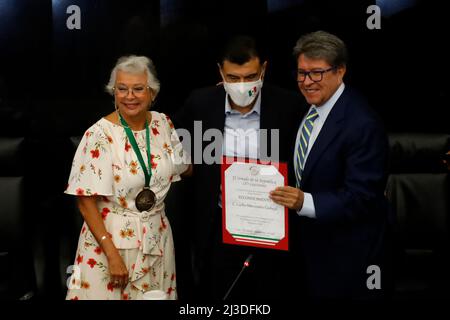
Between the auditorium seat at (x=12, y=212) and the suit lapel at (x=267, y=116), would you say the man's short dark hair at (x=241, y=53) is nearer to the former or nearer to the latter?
the suit lapel at (x=267, y=116)

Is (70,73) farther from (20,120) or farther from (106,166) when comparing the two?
(106,166)

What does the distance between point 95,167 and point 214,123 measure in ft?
1.60

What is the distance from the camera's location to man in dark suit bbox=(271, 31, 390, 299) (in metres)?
2.02

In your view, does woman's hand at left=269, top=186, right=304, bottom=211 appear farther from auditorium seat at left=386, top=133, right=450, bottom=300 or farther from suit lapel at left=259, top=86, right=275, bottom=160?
auditorium seat at left=386, top=133, right=450, bottom=300

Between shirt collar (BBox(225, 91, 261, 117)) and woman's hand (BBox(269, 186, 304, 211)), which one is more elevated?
shirt collar (BBox(225, 91, 261, 117))

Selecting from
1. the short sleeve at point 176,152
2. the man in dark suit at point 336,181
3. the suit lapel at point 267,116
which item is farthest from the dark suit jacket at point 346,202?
the short sleeve at point 176,152

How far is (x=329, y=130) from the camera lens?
6.70ft

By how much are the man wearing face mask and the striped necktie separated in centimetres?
10

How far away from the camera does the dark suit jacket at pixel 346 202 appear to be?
2.02 meters

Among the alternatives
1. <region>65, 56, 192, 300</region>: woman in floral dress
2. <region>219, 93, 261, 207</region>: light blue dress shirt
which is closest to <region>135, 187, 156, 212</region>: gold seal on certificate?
<region>65, 56, 192, 300</region>: woman in floral dress

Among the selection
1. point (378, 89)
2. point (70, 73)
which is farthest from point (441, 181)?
point (70, 73)

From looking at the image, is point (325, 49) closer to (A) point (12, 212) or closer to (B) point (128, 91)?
(B) point (128, 91)

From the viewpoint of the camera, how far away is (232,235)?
83.4 inches

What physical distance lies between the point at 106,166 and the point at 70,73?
29.4 inches
